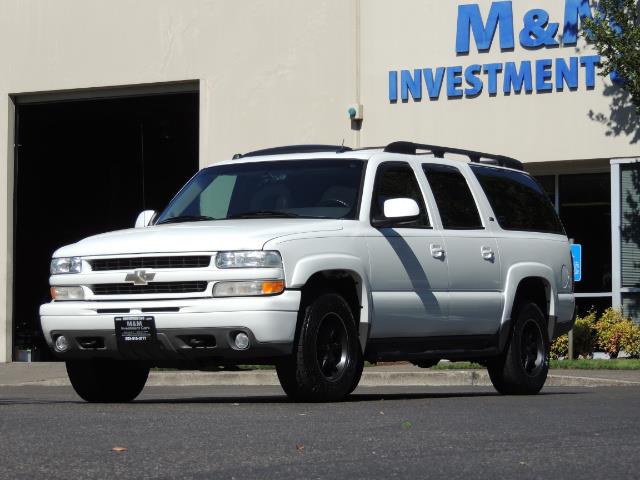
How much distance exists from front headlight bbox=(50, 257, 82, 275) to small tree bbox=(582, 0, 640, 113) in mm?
13233

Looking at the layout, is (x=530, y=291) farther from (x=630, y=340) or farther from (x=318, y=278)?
(x=630, y=340)

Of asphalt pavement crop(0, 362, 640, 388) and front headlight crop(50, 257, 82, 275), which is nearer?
front headlight crop(50, 257, 82, 275)

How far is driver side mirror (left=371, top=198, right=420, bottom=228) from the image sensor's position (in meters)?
11.4

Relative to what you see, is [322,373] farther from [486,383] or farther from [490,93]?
[490,93]

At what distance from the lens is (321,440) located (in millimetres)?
7762

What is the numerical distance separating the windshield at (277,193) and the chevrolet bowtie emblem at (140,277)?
1.14m

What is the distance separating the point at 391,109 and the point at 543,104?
2679mm

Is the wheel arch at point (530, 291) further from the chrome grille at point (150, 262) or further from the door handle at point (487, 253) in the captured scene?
the chrome grille at point (150, 262)

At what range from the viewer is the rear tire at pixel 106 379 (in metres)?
11.6

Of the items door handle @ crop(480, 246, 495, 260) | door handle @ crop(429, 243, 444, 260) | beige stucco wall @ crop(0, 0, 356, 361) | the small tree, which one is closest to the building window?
the small tree

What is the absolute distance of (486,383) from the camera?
17.0 meters

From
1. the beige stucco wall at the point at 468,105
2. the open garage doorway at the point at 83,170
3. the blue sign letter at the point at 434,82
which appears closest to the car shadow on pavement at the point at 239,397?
the beige stucco wall at the point at 468,105

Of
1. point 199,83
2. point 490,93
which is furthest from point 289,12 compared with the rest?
point 490,93

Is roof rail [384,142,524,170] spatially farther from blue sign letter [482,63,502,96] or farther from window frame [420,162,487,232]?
blue sign letter [482,63,502,96]
